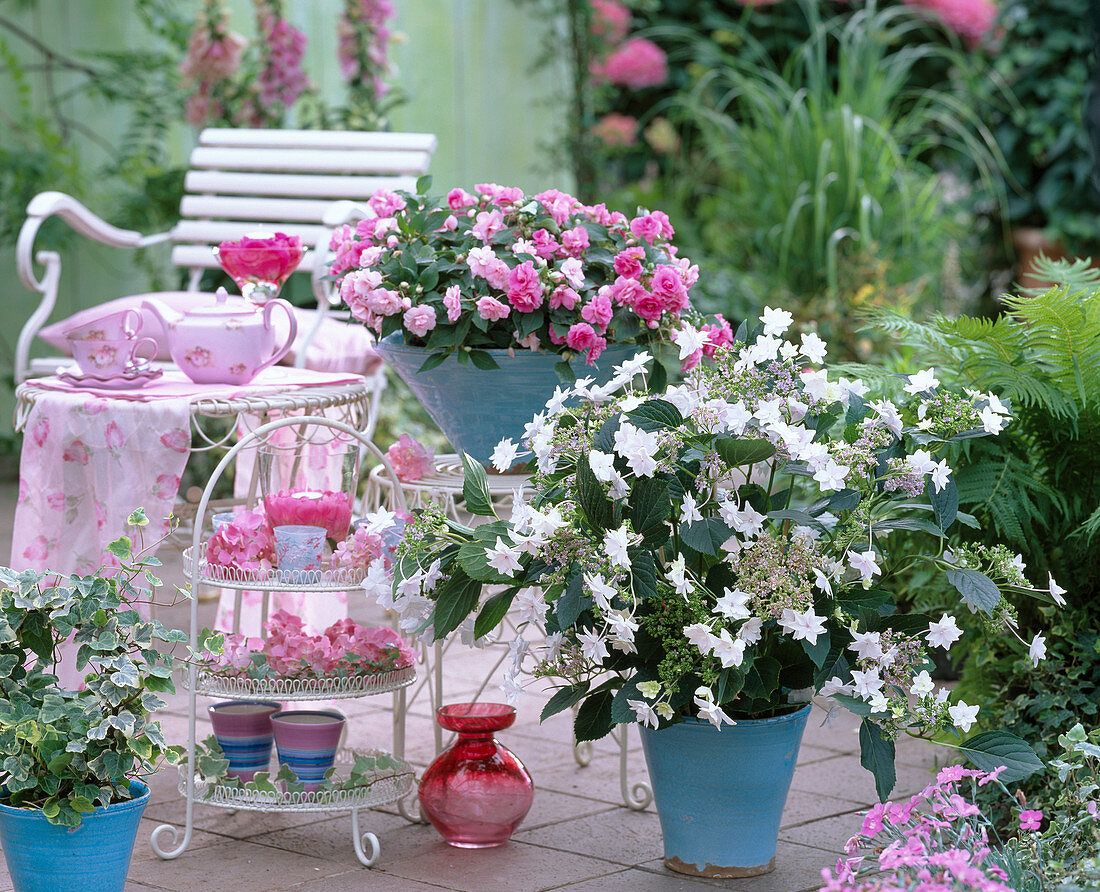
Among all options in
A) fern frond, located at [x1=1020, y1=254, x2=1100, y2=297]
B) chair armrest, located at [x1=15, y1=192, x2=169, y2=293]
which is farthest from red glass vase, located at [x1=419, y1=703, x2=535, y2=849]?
chair armrest, located at [x1=15, y1=192, x2=169, y2=293]

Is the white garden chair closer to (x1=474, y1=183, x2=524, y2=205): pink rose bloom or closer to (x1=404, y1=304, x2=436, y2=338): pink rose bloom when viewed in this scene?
(x1=474, y1=183, x2=524, y2=205): pink rose bloom

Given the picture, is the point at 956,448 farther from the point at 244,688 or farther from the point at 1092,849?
the point at 244,688

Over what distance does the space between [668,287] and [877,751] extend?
825 millimetres

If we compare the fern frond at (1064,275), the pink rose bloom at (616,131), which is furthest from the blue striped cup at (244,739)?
the pink rose bloom at (616,131)

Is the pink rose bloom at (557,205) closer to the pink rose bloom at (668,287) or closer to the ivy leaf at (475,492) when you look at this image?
the pink rose bloom at (668,287)

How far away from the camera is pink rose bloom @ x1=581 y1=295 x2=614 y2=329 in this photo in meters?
2.33

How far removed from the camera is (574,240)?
94.4 inches

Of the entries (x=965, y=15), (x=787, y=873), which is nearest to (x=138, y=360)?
(x=787, y=873)

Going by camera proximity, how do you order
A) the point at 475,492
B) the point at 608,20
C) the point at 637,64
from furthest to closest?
the point at 637,64 → the point at 608,20 → the point at 475,492

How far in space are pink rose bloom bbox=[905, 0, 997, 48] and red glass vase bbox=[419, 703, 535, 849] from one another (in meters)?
4.93

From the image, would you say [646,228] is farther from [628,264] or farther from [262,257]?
[262,257]

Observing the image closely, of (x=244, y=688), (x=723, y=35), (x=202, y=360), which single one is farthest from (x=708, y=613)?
(x=723, y=35)

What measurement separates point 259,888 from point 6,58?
14.3 feet

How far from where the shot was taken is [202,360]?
257 centimetres
